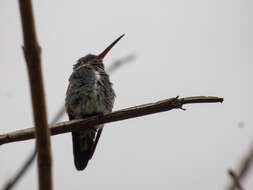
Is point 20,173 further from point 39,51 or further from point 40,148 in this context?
point 39,51

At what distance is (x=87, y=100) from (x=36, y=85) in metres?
4.24

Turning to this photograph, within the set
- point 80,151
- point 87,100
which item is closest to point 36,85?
point 87,100

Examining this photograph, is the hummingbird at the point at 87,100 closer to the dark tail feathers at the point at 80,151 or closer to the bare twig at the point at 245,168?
the dark tail feathers at the point at 80,151

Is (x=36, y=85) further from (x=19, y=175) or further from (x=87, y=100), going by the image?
(x=87, y=100)

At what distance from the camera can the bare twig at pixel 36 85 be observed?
1430 millimetres

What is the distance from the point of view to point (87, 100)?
571cm

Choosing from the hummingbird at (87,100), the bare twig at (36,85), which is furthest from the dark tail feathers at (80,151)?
the bare twig at (36,85)

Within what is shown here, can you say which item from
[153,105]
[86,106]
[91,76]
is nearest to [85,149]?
[86,106]

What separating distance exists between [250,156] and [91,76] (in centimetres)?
379

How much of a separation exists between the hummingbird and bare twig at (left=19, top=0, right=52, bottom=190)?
13.3 feet

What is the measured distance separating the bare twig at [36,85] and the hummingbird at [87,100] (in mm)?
4064

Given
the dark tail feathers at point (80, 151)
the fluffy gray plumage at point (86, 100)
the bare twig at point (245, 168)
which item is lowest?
the bare twig at point (245, 168)

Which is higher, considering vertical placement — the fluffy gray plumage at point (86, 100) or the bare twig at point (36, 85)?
the fluffy gray plumage at point (86, 100)

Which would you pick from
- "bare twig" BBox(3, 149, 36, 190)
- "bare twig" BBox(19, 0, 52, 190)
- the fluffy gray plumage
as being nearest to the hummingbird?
the fluffy gray plumage
